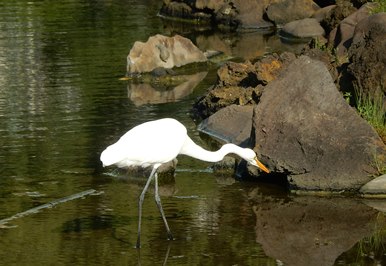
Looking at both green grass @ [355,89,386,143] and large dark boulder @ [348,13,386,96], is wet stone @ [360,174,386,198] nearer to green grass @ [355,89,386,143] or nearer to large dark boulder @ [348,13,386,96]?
green grass @ [355,89,386,143]

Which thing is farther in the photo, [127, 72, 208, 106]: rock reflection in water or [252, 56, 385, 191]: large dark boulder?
[127, 72, 208, 106]: rock reflection in water

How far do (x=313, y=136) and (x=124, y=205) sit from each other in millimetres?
2673

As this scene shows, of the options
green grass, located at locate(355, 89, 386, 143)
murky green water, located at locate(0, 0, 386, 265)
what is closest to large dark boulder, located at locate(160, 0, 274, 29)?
murky green water, located at locate(0, 0, 386, 265)

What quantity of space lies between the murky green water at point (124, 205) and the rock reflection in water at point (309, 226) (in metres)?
0.01

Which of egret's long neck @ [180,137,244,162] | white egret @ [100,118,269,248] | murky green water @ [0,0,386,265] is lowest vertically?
murky green water @ [0,0,386,265]

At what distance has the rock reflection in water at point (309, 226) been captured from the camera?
39.6ft

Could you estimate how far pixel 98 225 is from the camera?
13.1 meters

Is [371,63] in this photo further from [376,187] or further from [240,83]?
[240,83]

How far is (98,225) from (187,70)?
12809 mm

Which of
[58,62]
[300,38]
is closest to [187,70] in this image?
[58,62]

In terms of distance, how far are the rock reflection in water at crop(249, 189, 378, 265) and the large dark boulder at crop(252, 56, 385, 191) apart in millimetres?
338

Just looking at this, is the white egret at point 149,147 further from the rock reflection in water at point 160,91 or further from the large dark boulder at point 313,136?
the rock reflection in water at point 160,91

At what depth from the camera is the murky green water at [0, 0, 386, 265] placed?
12062 mm

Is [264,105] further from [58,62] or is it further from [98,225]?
[58,62]
